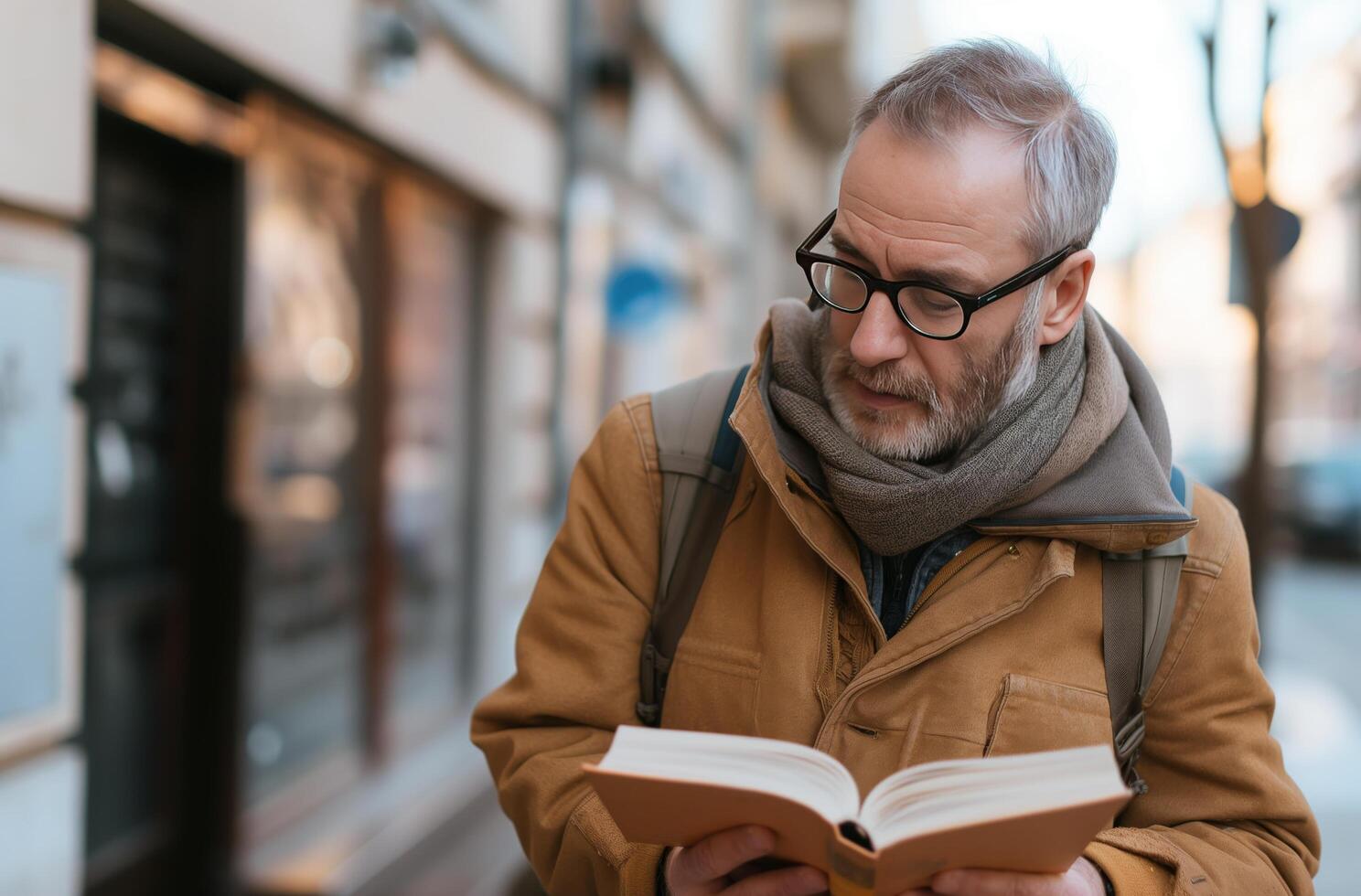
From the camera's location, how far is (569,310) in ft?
23.3

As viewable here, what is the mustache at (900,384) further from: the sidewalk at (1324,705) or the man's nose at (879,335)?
the sidewalk at (1324,705)

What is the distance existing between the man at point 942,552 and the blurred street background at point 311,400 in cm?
31

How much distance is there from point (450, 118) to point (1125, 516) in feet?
14.0

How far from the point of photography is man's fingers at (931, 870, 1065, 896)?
1.35 meters

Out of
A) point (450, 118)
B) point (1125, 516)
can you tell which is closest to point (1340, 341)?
point (450, 118)

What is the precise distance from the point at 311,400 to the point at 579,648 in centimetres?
323

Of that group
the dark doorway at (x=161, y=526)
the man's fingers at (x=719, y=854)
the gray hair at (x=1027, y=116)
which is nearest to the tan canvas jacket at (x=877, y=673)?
the man's fingers at (x=719, y=854)

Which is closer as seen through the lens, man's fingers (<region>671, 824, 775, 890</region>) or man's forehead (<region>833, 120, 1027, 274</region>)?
man's fingers (<region>671, 824, 775, 890</region>)

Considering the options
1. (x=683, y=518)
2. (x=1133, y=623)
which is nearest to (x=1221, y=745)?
(x=1133, y=623)

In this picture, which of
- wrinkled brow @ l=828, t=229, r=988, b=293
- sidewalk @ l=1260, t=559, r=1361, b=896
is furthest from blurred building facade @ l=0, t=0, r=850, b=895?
sidewalk @ l=1260, t=559, r=1361, b=896

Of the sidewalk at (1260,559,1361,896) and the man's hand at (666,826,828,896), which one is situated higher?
the man's hand at (666,826,828,896)

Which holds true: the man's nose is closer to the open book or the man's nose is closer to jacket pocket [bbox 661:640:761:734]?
jacket pocket [bbox 661:640:761:734]

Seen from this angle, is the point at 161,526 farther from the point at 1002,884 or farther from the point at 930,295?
the point at 1002,884

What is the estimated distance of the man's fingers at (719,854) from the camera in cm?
135
